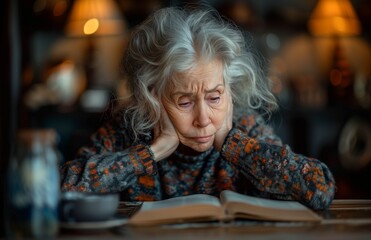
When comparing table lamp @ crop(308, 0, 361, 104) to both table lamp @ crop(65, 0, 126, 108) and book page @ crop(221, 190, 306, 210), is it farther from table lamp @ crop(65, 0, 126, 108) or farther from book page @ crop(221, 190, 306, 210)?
book page @ crop(221, 190, 306, 210)

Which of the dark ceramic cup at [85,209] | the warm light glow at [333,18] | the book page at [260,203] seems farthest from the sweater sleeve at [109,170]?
the warm light glow at [333,18]

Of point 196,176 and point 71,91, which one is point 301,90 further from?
point 196,176

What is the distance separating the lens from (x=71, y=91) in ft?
14.8

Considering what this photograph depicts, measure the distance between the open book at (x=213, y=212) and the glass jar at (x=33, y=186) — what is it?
227 mm

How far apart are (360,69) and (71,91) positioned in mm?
2039

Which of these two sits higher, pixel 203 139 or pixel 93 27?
pixel 203 139

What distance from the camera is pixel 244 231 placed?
1.47 m

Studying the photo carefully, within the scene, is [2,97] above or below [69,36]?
below

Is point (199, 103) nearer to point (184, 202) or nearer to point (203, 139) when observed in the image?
point (203, 139)

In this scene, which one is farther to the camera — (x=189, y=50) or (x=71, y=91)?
(x=71, y=91)

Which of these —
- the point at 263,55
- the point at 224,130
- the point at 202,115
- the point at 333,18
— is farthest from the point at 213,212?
the point at 333,18

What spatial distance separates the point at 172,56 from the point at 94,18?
2273mm

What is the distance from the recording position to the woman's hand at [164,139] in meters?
2.14

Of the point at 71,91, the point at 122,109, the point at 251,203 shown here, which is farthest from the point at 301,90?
the point at 251,203
